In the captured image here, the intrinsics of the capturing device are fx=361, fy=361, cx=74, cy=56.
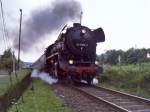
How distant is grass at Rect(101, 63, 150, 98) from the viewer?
1862 cm

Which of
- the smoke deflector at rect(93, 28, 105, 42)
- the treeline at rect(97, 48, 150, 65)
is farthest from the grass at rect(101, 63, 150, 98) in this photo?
the treeline at rect(97, 48, 150, 65)

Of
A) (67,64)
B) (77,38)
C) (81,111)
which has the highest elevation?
(77,38)

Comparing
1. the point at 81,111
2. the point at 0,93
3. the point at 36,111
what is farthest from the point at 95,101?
the point at 0,93

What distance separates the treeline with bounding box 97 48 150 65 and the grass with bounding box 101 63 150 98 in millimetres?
14860

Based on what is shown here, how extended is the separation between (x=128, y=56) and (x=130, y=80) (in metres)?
24.5

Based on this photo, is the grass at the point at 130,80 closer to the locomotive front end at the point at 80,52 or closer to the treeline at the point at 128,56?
the locomotive front end at the point at 80,52

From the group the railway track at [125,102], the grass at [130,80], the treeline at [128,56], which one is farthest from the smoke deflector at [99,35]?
the treeline at [128,56]

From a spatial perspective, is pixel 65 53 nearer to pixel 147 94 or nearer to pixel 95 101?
pixel 147 94

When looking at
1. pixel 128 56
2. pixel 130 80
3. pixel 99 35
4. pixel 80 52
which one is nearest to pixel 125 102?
pixel 130 80

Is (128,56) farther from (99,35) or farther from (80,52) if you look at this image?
(80,52)

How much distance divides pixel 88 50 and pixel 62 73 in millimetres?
2435

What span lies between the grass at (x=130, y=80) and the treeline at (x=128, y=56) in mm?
14860

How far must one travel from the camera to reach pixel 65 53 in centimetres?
2209

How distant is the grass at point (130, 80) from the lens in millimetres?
18620
